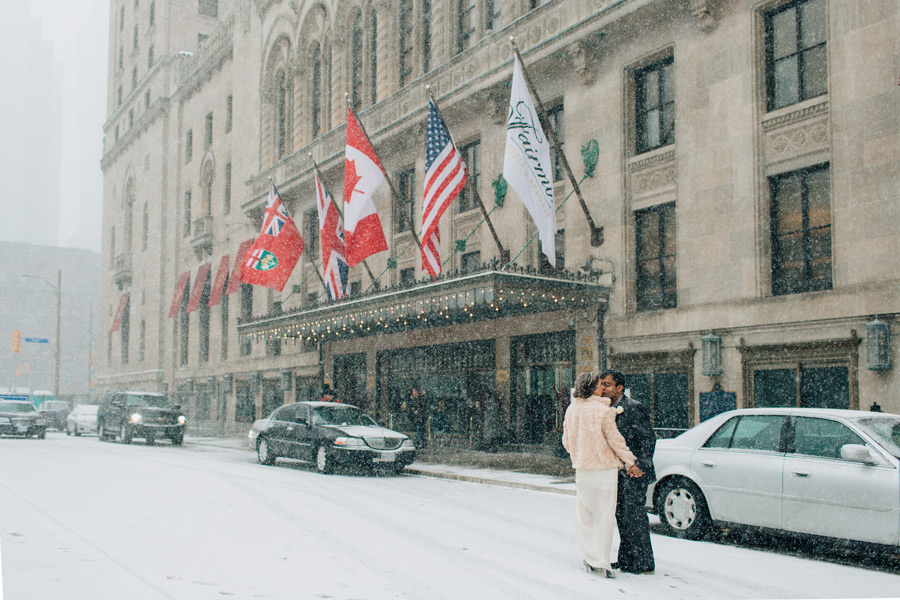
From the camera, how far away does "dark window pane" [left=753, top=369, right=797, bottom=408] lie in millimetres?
15705

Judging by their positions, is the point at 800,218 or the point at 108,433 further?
the point at 108,433

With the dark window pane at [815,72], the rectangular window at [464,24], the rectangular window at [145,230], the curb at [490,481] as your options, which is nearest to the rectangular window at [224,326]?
the rectangular window at [145,230]

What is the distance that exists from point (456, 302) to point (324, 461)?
4.83 metres

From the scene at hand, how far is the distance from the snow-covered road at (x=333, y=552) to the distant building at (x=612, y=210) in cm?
576

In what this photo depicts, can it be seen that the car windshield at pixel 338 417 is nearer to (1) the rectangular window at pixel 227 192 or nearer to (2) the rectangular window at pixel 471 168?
(2) the rectangular window at pixel 471 168

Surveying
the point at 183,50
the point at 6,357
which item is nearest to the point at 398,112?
the point at 183,50

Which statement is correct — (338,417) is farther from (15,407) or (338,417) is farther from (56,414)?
(56,414)

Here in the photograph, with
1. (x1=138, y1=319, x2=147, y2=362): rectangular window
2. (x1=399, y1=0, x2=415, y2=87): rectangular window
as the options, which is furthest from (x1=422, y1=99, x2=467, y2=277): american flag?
(x1=138, y1=319, x2=147, y2=362): rectangular window

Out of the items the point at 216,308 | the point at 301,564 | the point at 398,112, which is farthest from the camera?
the point at 216,308

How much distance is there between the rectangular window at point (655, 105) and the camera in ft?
62.4

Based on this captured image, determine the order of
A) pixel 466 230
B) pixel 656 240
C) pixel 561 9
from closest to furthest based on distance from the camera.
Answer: pixel 656 240
pixel 561 9
pixel 466 230

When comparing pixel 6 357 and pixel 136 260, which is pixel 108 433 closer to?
pixel 136 260

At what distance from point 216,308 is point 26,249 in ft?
335

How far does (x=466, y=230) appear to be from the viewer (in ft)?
80.8
